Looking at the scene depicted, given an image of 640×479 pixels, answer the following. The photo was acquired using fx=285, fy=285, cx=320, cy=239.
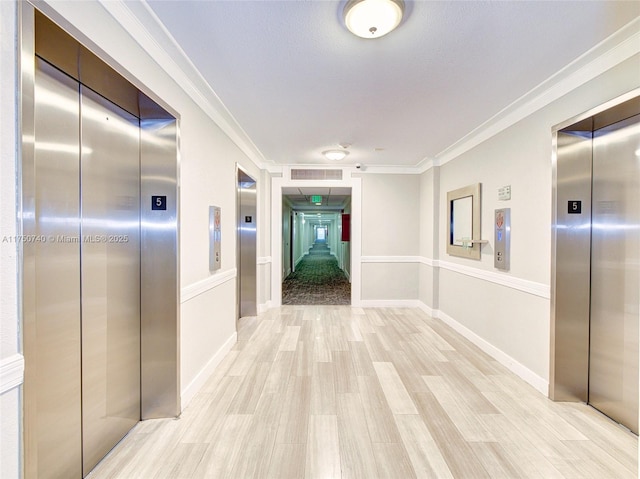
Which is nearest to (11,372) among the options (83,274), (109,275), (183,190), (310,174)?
(83,274)

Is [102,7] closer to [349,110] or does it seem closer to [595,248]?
[349,110]

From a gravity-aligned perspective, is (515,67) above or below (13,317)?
above

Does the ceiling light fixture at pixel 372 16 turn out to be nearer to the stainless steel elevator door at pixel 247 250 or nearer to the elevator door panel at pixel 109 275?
the elevator door panel at pixel 109 275

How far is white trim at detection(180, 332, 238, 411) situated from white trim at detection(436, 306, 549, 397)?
3.14 meters

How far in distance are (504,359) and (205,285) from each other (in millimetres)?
3277

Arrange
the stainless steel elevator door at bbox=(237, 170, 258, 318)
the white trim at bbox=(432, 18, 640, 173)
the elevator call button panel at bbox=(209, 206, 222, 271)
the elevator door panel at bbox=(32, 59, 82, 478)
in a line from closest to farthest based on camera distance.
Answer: the elevator door panel at bbox=(32, 59, 82, 478), the white trim at bbox=(432, 18, 640, 173), the elevator call button panel at bbox=(209, 206, 222, 271), the stainless steel elevator door at bbox=(237, 170, 258, 318)

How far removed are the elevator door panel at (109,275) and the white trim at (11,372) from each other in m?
0.65

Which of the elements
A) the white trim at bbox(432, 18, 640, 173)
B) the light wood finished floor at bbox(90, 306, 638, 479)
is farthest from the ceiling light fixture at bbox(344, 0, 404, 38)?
the light wood finished floor at bbox(90, 306, 638, 479)

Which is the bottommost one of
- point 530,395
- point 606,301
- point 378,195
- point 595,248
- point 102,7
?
point 530,395

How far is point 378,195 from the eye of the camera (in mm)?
5500

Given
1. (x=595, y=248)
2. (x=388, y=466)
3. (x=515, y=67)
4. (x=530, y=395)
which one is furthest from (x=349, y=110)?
(x=530, y=395)

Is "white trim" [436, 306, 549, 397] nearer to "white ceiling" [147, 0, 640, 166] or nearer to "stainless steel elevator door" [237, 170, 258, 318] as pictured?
"white ceiling" [147, 0, 640, 166]

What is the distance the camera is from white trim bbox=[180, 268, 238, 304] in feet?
7.71

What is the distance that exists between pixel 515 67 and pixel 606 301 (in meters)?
1.97
